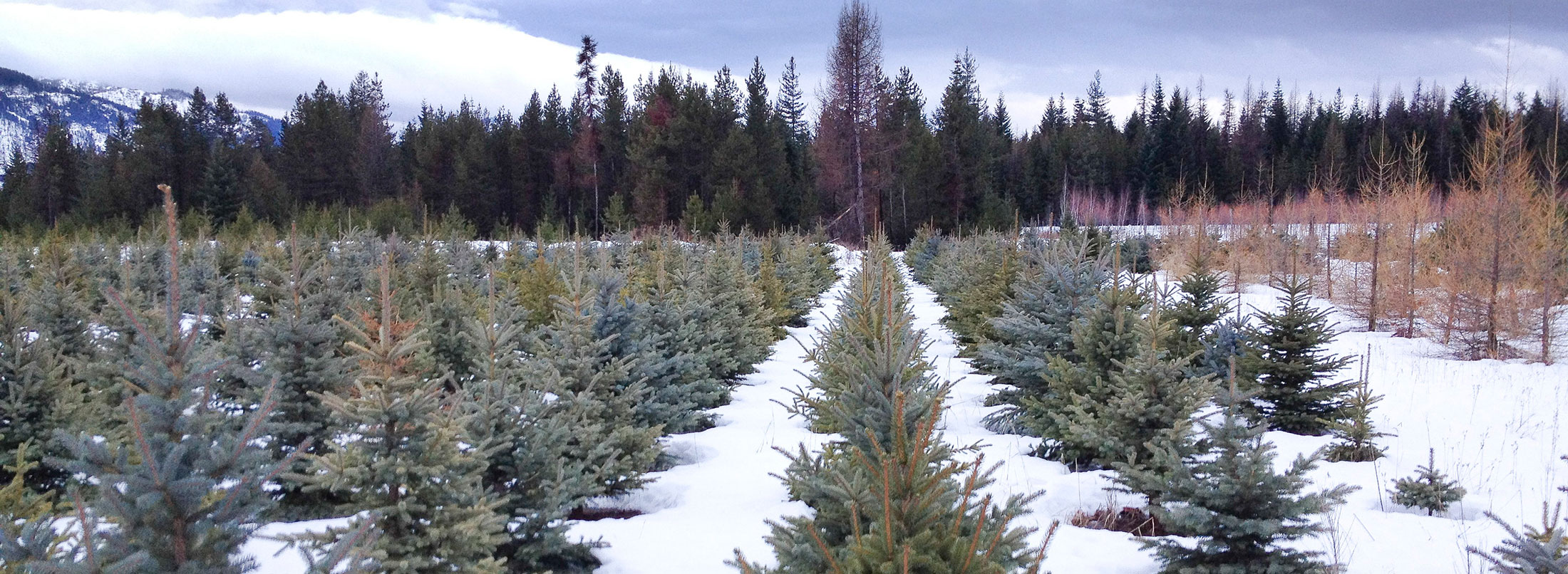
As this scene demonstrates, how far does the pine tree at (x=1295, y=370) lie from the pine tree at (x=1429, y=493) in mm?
2239

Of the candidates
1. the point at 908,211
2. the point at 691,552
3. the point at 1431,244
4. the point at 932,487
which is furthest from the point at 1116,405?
the point at 908,211

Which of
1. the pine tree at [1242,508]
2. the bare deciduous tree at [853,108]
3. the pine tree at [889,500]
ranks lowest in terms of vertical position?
the pine tree at [1242,508]

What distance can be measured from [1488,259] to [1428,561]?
1427cm

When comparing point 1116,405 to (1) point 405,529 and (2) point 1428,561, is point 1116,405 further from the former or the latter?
(1) point 405,529

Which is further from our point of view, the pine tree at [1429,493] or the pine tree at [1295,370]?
the pine tree at [1295,370]

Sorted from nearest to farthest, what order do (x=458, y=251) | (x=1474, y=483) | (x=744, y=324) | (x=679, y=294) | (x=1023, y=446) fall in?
1. (x=1474, y=483)
2. (x=1023, y=446)
3. (x=679, y=294)
4. (x=744, y=324)
5. (x=458, y=251)

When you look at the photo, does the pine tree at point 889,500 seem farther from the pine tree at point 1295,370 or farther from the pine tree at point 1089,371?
the pine tree at point 1295,370

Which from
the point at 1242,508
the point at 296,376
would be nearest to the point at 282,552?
the point at 296,376

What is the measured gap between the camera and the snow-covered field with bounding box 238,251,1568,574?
4.79 meters

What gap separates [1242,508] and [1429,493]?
2.86 metres

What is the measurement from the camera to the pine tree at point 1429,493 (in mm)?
5647

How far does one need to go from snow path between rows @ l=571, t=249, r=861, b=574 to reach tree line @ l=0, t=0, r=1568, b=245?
82.3 ft

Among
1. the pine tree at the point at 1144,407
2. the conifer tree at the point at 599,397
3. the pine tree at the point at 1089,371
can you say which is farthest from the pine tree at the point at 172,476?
the pine tree at the point at 1089,371

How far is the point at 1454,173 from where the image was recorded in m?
61.2
